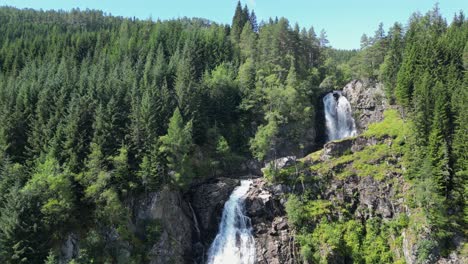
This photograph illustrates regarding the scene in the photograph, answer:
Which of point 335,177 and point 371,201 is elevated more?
point 335,177

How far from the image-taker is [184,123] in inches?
2896

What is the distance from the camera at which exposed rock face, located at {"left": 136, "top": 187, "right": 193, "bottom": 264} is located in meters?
56.8

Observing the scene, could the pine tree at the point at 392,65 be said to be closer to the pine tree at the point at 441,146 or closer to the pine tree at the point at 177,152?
the pine tree at the point at 441,146

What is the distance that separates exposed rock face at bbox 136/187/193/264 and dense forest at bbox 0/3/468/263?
2022 millimetres

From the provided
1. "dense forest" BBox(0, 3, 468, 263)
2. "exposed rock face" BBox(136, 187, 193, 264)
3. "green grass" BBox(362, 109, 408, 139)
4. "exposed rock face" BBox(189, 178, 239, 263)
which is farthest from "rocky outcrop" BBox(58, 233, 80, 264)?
"green grass" BBox(362, 109, 408, 139)

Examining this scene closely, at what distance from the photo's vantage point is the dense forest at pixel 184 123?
52469 millimetres

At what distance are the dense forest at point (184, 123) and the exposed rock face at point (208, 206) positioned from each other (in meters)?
3.34

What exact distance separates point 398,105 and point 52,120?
6598 centimetres

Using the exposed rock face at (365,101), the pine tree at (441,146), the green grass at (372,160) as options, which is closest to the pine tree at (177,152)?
the green grass at (372,160)

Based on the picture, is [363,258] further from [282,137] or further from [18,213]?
[18,213]

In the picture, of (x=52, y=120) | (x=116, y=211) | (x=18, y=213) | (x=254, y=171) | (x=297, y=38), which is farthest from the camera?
(x=297, y=38)

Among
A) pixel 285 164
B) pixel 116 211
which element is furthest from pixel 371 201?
pixel 116 211

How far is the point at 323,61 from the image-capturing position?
110312 millimetres

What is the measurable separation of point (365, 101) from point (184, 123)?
139 ft
